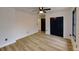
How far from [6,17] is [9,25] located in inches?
20.7

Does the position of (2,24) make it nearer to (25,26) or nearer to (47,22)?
(25,26)

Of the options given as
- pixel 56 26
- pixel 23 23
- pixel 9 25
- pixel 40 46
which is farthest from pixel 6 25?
pixel 56 26

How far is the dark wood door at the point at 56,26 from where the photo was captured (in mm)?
8244

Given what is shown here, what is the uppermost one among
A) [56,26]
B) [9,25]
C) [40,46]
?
[9,25]

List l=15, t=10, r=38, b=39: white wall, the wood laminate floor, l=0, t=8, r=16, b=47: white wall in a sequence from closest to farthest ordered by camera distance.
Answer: the wood laminate floor → l=0, t=8, r=16, b=47: white wall → l=15, t=10, r=38, b=39: white wall

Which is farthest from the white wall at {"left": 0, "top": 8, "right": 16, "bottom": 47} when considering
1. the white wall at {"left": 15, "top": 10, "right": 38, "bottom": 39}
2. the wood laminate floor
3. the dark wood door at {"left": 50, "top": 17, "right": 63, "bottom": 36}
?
the dark wood door at {"left": 50, "top": 17, "right": 63, "bottom": 36}

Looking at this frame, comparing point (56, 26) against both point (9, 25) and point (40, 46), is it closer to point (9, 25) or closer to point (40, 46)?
point (40, 46)

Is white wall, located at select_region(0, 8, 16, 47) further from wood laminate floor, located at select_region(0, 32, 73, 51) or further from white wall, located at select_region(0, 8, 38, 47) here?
wood laminate floor, located at select_region(0, 32, 73, 51)

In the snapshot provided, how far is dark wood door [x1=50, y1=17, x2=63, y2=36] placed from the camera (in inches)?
325

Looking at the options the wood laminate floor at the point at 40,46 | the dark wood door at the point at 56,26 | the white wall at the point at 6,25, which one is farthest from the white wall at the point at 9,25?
the dark wood door at the point at 56,26

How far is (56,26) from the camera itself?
886 centimetres

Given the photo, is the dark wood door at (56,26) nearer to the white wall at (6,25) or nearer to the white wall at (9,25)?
the white wall at (9,25)

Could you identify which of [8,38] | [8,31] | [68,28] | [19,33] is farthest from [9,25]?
[68,28]

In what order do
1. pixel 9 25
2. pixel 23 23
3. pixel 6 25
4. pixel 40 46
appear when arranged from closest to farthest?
pixel 40 46, pixel 6 25, pixel 9 25, pixel 23 23
